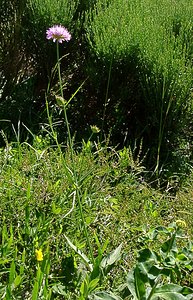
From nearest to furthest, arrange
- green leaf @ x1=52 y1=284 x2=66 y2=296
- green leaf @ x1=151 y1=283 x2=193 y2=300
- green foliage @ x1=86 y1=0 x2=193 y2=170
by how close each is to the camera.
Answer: green leaf @ x1=151 y1=283 x2=193 y2=300 < green leaf @ x1=52 y1=284 x2=66 y2=296 < green foliage @ x1=86 y1=0 x2=193 y2=170

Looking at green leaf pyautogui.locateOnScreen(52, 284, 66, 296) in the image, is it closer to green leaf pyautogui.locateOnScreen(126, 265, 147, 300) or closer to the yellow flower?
the yellow flower

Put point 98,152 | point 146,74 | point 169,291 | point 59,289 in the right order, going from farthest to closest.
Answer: point 146,74
point 98,152
point 59,289
point 169,291

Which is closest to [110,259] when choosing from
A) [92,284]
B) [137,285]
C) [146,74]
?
[92,284]

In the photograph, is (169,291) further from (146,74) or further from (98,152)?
(146,74)

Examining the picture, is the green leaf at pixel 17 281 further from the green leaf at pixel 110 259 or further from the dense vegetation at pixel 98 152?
the green leaf at pixel 110 259

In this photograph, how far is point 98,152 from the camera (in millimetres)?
3070

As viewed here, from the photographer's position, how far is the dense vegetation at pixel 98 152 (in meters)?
2.16

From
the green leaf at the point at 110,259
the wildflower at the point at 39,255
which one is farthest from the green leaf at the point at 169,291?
the wildflower at the point at 39,255

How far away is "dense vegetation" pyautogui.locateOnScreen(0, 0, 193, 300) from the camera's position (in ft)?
7.10

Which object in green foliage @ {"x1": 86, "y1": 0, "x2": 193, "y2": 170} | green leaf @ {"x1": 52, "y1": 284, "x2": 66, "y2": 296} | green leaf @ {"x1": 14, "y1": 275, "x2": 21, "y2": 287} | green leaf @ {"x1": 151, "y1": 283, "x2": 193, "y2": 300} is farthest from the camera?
green foliage @ {"x1": 86, "y1": 0, "x2": 193, "y2": 170}

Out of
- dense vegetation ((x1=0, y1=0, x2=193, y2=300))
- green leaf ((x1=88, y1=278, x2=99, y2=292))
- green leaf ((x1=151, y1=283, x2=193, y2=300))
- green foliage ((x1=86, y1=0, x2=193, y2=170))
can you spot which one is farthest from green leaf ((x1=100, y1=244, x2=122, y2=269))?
green foliage ((x1=86, y1=0, x2=193, y2=170))

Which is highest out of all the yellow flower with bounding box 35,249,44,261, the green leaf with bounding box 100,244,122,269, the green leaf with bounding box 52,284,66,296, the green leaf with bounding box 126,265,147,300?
the green leaf with bounding box 126,265,147,300

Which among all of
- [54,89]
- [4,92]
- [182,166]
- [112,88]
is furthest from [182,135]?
[4,92]

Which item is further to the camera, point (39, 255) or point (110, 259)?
point (110, 259)
